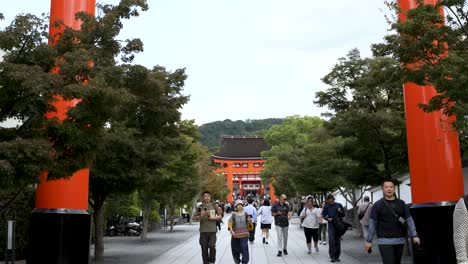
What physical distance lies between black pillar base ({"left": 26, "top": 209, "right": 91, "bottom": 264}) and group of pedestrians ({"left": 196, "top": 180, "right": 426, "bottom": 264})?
290 centimetres

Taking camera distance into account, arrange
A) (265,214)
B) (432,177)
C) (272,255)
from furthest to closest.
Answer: (265,214) → (272,255) → (432,177)

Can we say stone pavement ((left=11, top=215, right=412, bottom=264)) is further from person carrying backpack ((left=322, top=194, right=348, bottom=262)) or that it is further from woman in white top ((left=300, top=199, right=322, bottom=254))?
woman in white top ((left=300, top=199, right=322, bottom=254))

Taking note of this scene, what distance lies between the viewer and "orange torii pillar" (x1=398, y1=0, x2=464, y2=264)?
12203 millimetres

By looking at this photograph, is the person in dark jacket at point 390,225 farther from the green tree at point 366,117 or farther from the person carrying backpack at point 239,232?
the green tree at point 366,117

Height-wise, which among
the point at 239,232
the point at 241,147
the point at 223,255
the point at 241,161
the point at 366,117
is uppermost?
the point at 241,147

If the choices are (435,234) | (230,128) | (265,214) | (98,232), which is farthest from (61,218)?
(230,128)

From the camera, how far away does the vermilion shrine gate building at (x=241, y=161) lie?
335ft

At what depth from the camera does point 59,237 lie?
12.2 metres

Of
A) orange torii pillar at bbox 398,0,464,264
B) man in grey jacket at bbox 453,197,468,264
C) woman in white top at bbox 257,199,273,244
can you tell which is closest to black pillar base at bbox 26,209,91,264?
orange torii pillar at bbox 398,0,464,264

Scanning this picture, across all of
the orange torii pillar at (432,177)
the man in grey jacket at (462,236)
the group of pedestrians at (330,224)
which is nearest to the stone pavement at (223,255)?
the group of pedestrians at (330,224)

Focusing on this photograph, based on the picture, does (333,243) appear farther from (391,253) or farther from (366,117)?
(391,253)

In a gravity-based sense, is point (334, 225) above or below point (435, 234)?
above

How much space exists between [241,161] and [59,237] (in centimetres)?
9069

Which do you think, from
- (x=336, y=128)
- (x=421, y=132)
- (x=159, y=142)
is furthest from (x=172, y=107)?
(x=421, y=132)
